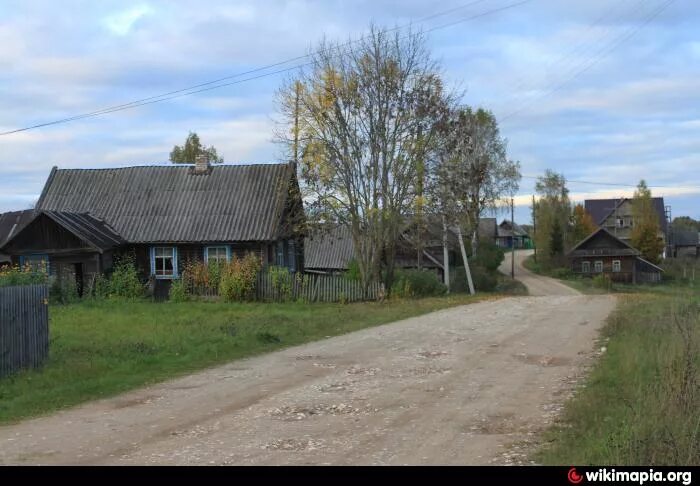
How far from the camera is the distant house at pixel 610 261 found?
251 feet

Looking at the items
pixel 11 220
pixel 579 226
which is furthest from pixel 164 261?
pixel 579 226

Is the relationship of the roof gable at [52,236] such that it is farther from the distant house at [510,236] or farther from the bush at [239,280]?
the distant house at [510,236]

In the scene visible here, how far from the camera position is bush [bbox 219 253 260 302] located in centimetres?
3178

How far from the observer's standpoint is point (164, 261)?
35.5 m

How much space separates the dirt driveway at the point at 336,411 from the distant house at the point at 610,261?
64.7 m

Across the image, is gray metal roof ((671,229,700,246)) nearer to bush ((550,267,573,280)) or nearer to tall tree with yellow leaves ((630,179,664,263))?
tall tree with yellow leaves ((630,179,664,263))

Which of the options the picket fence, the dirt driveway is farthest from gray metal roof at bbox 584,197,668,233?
the dirt driveway

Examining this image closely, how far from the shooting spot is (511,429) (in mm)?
8219

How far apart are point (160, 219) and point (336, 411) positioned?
2813cm

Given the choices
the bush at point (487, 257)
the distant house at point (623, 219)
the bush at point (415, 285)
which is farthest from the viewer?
the distant house at point (623, 219)
